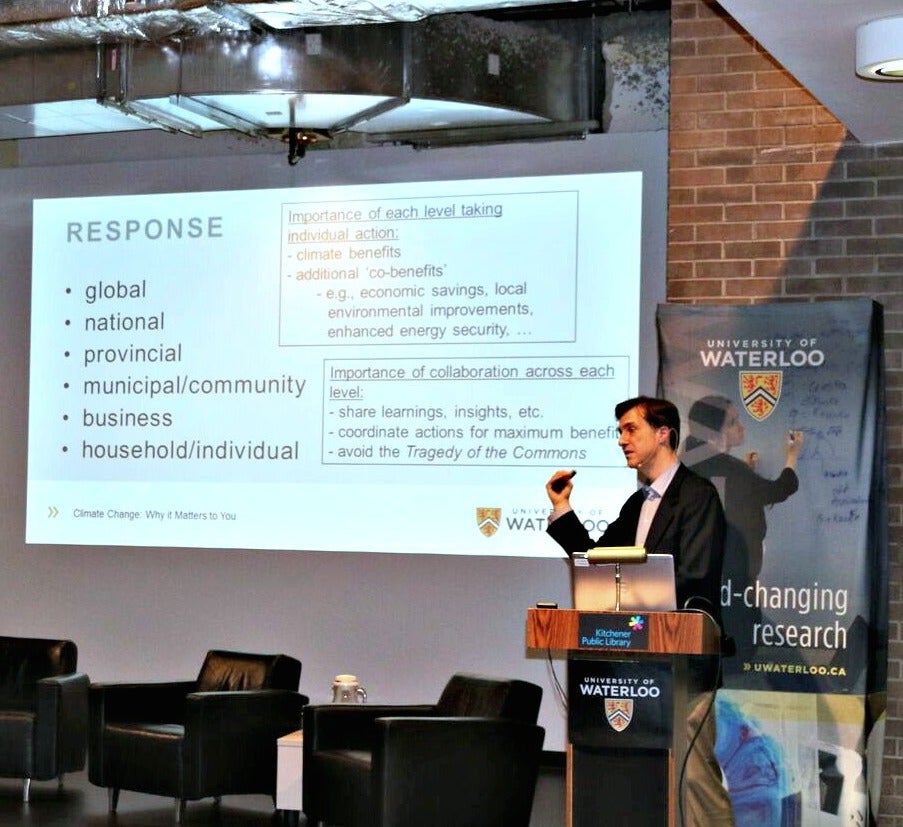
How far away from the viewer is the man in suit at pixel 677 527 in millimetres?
4582

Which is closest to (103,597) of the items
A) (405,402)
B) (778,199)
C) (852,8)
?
(405,402)

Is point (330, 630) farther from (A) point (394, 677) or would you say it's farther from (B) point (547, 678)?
(B) point (547, 678)

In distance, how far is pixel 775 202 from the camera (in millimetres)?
6039

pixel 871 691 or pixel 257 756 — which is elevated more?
pixel 871 691

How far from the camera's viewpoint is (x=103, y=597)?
9.03 meters

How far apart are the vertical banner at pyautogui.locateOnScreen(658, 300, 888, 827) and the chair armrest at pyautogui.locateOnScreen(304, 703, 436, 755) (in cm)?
158

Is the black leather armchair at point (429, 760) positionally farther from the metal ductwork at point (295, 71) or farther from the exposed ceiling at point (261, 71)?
the metal ductwork at point (295, 71)

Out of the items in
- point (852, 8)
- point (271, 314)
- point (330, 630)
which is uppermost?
point (852, 8)

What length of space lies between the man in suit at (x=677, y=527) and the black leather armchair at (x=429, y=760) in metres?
1.35

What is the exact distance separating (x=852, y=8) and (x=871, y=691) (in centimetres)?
255

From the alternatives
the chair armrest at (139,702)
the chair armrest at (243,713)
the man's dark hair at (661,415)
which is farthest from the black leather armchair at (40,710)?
the man's dark hair at (661,415)

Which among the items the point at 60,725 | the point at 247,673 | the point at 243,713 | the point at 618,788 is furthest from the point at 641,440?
the point at 60,725

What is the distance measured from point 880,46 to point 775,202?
1521mm

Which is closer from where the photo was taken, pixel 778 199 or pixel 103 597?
pixel 778 199
